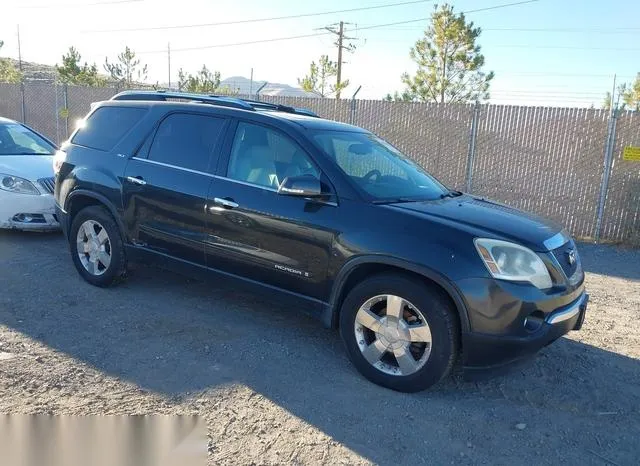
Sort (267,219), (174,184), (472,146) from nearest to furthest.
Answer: (267,219), (174,184), (472,146)

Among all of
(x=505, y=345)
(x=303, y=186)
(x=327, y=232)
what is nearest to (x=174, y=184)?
(x=303, y=186)

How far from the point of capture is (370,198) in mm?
3826

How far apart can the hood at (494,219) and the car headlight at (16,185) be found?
17.1 feet

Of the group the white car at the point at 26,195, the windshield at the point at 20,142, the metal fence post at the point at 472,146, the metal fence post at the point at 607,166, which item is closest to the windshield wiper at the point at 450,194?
the white car at the point at 26,195

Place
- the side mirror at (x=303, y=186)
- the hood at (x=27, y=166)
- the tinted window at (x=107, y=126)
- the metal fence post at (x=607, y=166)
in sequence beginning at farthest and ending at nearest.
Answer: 1. the metal fence post at (x=607, y=166)
2. the hood at (x=27, y=166)
3. the tinted window at (x=107, y=126)
4. the side mirror at (x=303, y=186)

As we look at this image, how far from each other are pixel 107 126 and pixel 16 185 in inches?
91.7

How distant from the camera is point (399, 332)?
3.56m

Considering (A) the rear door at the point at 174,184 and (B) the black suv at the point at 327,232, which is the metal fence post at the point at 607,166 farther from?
(A) the rear door at the point at 174,184

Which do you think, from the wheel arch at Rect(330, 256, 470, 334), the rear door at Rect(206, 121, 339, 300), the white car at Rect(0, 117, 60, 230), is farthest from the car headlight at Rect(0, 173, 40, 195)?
the wheel arch at Rect(330, 256, 470, 334)

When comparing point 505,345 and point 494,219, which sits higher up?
point 494,219

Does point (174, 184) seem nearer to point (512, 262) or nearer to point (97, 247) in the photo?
point (97, 247)

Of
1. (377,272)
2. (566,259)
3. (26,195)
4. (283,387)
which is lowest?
(283,387)

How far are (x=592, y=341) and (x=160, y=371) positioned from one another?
11.9ft

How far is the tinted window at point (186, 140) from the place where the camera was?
4574 mm
